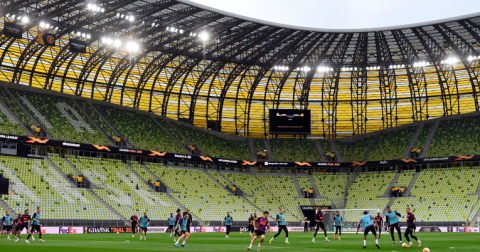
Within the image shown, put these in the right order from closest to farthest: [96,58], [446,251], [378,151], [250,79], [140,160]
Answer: [446,251] < [96,58] < [140,160] < [250,79] < [378,151]

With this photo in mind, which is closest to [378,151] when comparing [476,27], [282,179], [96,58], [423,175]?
[423,175]

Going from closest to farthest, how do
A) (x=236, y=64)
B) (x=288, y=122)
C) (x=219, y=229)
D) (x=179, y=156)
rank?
(x=219, y=229), (x=236, y=64), (x=179, y=156), (x=288, y=122)

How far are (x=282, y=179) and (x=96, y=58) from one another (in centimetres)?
3446

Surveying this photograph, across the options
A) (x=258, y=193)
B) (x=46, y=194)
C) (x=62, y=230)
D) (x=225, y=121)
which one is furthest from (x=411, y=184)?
(x=46, y=194)

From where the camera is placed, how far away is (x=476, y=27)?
177ft

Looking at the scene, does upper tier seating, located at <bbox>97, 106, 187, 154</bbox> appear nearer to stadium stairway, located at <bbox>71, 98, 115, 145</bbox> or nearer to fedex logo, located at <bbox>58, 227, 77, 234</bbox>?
stadium stairway, located at <bbox>71, 98, 115, 145</bbox>

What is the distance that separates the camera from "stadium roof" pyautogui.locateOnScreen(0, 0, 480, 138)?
2037 inches

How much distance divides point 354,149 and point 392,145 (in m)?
6.42

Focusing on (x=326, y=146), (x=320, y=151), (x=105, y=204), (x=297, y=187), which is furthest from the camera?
(x=326, y=146)

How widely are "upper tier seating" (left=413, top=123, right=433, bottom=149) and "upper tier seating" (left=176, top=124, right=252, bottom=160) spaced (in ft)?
87.0

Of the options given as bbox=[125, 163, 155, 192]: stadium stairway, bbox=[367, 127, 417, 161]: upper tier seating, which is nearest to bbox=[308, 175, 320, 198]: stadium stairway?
bbox=[367, 127, 417, 161]: upper tier seating

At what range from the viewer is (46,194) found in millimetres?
53656

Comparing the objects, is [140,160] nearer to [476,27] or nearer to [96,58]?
[96,58]

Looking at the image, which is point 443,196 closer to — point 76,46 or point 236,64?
point 236,64
